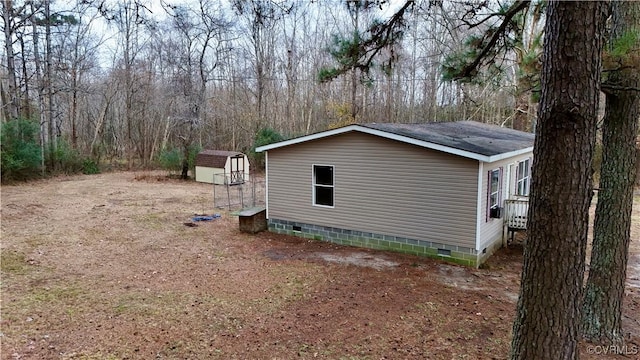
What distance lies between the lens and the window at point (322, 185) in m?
9.02

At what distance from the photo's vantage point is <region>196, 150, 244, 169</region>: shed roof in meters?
16.9

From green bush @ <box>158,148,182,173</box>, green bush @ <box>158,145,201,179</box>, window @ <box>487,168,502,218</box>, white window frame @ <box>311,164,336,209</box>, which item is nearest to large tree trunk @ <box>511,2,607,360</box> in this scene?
window @ <box>487,168,502,218</box>

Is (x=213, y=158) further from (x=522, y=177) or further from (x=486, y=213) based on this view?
(x=486, y=213)

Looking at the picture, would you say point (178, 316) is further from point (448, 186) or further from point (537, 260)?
point (448, 186)

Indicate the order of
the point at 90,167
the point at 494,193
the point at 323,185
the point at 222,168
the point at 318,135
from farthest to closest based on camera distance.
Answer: the point at 90,167 < the point at 222,168 < the point at 323,185 < the point at 318,135 < the point at 494,193

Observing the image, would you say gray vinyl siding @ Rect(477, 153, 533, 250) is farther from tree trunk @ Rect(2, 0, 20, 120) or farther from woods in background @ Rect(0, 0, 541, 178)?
tree trunk @ Rect(2, 0, 20, 120)

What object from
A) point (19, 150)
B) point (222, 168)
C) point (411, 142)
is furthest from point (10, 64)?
point (411, 142)

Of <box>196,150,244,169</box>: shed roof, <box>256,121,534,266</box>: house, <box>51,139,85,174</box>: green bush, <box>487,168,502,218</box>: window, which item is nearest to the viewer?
<box>256,121,534,266</box>: house

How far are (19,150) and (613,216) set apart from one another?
706 inches

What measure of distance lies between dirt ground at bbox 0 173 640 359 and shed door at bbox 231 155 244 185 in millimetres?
6621

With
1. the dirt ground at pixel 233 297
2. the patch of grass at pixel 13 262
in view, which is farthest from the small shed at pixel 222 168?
the patch of grass at pixel 13 262

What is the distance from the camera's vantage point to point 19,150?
1503 cm

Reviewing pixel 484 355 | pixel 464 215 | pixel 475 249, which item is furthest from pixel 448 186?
pixel 484 355

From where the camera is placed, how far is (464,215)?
746 centimetres
